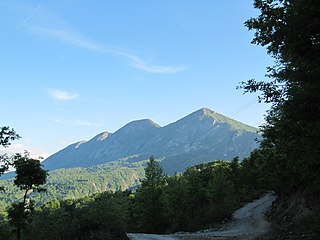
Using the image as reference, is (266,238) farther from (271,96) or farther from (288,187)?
(288,187)

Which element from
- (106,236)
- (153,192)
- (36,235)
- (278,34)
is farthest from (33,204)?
(153,192)

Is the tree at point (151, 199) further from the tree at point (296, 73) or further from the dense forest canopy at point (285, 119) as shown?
the tree at point (296, 73)

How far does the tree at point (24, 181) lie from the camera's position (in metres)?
20.6

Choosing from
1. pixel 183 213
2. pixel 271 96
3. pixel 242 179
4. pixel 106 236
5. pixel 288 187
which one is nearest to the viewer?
pixel 271 96

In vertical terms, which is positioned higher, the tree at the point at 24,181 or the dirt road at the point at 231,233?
the tree at the point at 24,181

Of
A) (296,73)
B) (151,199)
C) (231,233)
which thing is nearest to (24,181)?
(231,233)

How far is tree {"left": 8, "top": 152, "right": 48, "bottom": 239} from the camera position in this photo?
20578mm

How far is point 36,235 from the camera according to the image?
17297 mm

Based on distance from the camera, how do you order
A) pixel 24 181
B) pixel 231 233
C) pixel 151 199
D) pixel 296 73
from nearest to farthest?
pixel 296 73 < pixel 24 181 < pixel 231 233 < pixel 151 199

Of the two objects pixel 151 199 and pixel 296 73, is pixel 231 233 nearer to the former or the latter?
pixel 296 73

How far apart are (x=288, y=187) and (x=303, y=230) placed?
14037mm

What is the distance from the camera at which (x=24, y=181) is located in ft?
70.2

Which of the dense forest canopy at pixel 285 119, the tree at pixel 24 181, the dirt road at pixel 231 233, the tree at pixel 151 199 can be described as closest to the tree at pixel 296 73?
the dense forest canopy at pixel 285 119

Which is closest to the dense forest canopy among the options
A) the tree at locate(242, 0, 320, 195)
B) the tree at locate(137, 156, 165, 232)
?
the tree at locate(242, 0, 320, 195)
